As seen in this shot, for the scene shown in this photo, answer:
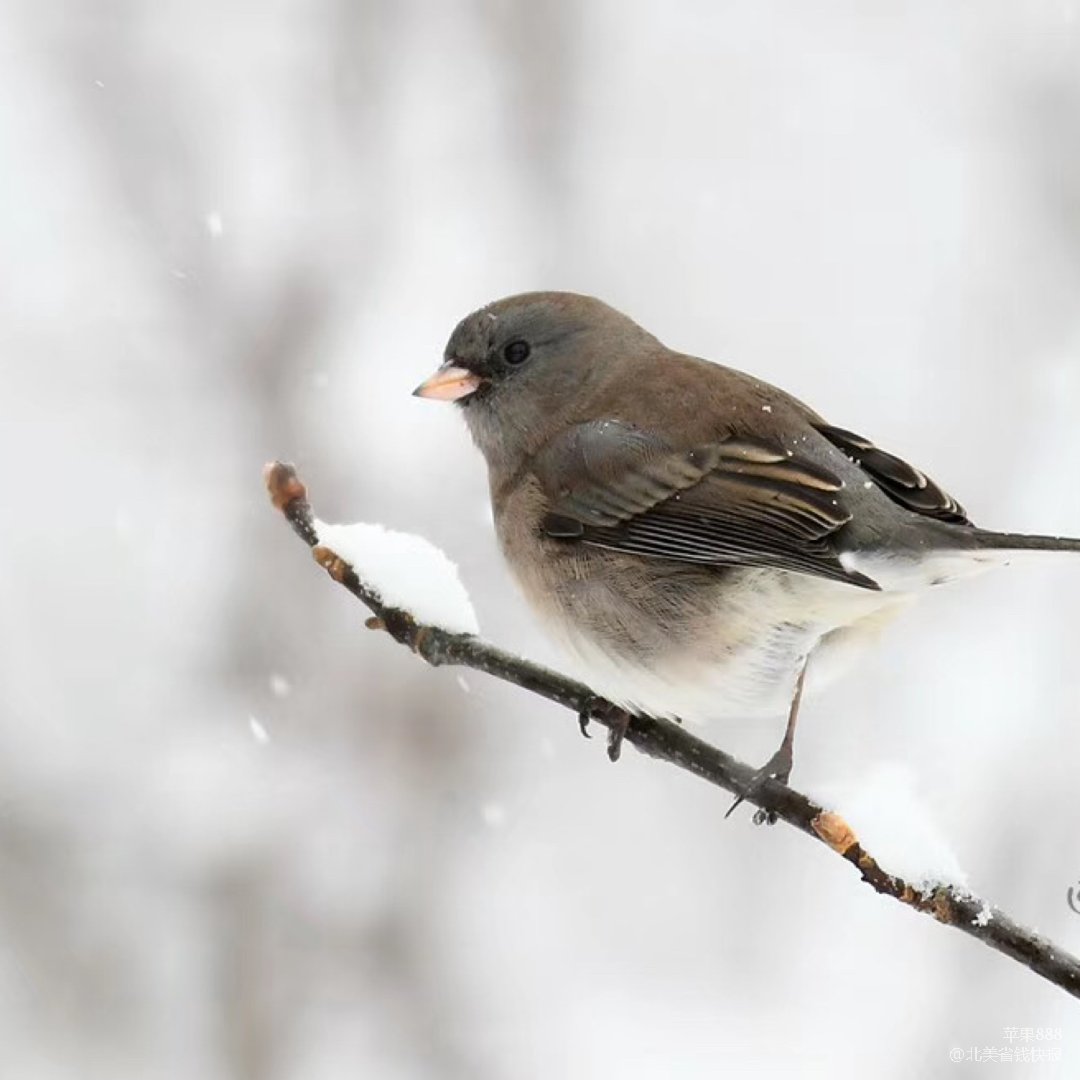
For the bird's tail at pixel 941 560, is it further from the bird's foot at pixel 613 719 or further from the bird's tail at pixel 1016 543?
the bird's foot at pixel 613 719

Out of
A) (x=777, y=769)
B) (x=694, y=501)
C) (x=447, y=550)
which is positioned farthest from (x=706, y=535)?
(x=447, y=550)

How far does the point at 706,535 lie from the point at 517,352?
70cm

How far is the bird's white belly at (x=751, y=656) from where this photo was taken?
2.48 metres

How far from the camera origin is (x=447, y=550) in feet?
17.0

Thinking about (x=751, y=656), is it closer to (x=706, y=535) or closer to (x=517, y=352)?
(x=706, y=535)

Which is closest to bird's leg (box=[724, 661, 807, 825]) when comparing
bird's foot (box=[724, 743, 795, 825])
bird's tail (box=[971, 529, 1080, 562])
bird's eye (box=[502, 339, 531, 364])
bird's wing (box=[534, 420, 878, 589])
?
bird's foot (box=[724, 743, 795, 825])

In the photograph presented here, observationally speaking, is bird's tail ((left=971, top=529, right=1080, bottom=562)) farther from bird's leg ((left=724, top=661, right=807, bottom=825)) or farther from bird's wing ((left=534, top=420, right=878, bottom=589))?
bird's leg ((left=724, top=661, right=807, bottom=825))

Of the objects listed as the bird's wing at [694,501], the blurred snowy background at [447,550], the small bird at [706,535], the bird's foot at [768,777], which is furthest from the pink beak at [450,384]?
the blurred snowy background at [447,550]

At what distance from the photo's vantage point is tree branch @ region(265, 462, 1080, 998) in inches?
66.0

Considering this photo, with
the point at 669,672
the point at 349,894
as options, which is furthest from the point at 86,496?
the point at 669,672

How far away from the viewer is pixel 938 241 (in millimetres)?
6609

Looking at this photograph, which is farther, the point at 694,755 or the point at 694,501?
the point at 694,501

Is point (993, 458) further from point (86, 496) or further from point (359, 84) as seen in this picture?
point (86, 496)

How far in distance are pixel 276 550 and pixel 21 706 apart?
986mm
